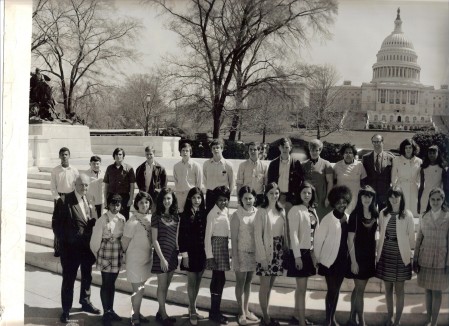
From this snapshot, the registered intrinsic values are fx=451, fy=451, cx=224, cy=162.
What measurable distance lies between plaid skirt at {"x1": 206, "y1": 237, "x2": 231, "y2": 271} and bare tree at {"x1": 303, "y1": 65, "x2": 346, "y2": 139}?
2.90 meters

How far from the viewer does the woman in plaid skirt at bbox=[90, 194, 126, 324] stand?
14.9 ft

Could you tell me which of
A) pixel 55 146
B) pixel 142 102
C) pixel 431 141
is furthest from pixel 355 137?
pixel 55 146

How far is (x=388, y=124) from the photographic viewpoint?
19.8 feet

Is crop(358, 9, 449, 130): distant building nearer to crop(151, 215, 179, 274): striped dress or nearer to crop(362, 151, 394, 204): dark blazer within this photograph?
crop(362, 151, 394, 204): dark blazer

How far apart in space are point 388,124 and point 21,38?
15.4 ft

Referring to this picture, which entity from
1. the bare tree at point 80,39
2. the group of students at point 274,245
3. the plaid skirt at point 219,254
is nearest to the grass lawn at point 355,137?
the group of students at point 274,245

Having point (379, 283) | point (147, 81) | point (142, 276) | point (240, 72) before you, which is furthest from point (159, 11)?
point (379, 283)

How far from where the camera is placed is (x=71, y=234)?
4699mm

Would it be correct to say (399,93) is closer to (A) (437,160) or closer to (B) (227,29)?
(A) (437,160)

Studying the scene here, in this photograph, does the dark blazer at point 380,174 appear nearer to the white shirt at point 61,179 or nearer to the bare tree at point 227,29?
the bare tree at point 227,29

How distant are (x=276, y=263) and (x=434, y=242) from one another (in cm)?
160

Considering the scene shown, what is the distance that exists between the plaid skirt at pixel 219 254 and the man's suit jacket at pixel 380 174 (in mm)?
1883

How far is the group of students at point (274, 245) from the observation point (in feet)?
14.4

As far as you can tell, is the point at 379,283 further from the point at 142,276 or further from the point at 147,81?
the point at 147,81
